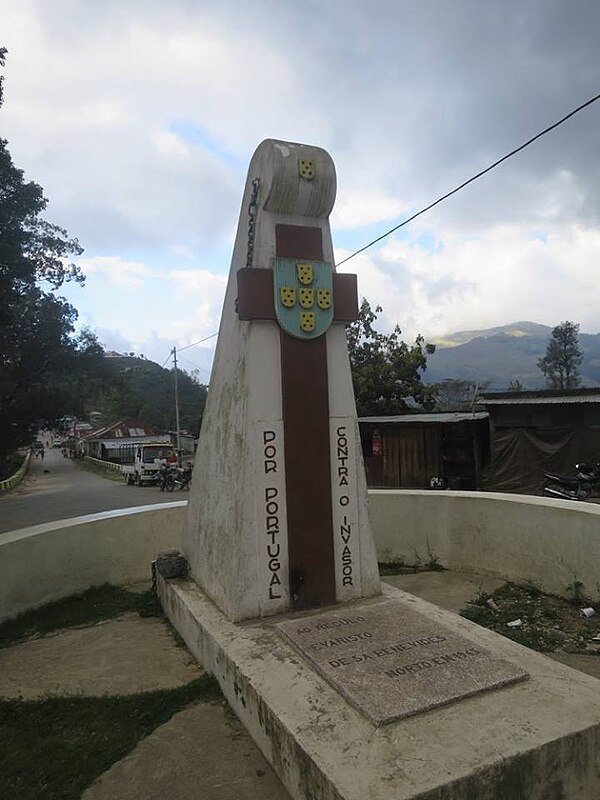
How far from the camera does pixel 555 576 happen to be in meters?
5.50

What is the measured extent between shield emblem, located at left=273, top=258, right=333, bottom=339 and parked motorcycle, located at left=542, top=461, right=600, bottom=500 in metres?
8.25

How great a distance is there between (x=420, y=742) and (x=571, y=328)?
43.1 m

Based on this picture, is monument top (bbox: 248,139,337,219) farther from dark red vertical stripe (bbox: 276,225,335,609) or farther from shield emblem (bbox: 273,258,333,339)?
shield emblem (bbox: 273,258,333,339)

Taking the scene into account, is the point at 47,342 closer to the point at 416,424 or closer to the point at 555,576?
the point at 416,424

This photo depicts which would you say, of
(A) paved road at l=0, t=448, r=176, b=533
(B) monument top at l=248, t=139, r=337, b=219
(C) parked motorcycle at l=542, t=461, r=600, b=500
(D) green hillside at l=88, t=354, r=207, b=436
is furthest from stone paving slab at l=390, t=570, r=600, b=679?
(D) green hillside at l=88, t=354, r=207, b=436

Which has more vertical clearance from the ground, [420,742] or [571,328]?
[571,328]

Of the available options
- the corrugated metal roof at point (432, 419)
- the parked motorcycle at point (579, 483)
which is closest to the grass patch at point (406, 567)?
the parked motorcycle at point (579, 483)

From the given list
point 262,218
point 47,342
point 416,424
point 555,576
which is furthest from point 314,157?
point 47,342

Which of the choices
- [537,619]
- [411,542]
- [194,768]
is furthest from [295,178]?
[411,542]

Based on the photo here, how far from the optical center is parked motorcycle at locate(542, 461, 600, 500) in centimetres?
1115

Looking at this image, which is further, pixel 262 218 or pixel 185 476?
pixel 185 476

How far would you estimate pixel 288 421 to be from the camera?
4215 mm

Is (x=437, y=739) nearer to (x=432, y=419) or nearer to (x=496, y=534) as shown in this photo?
(x=496, y=534)

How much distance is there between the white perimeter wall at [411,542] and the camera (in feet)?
17.5
